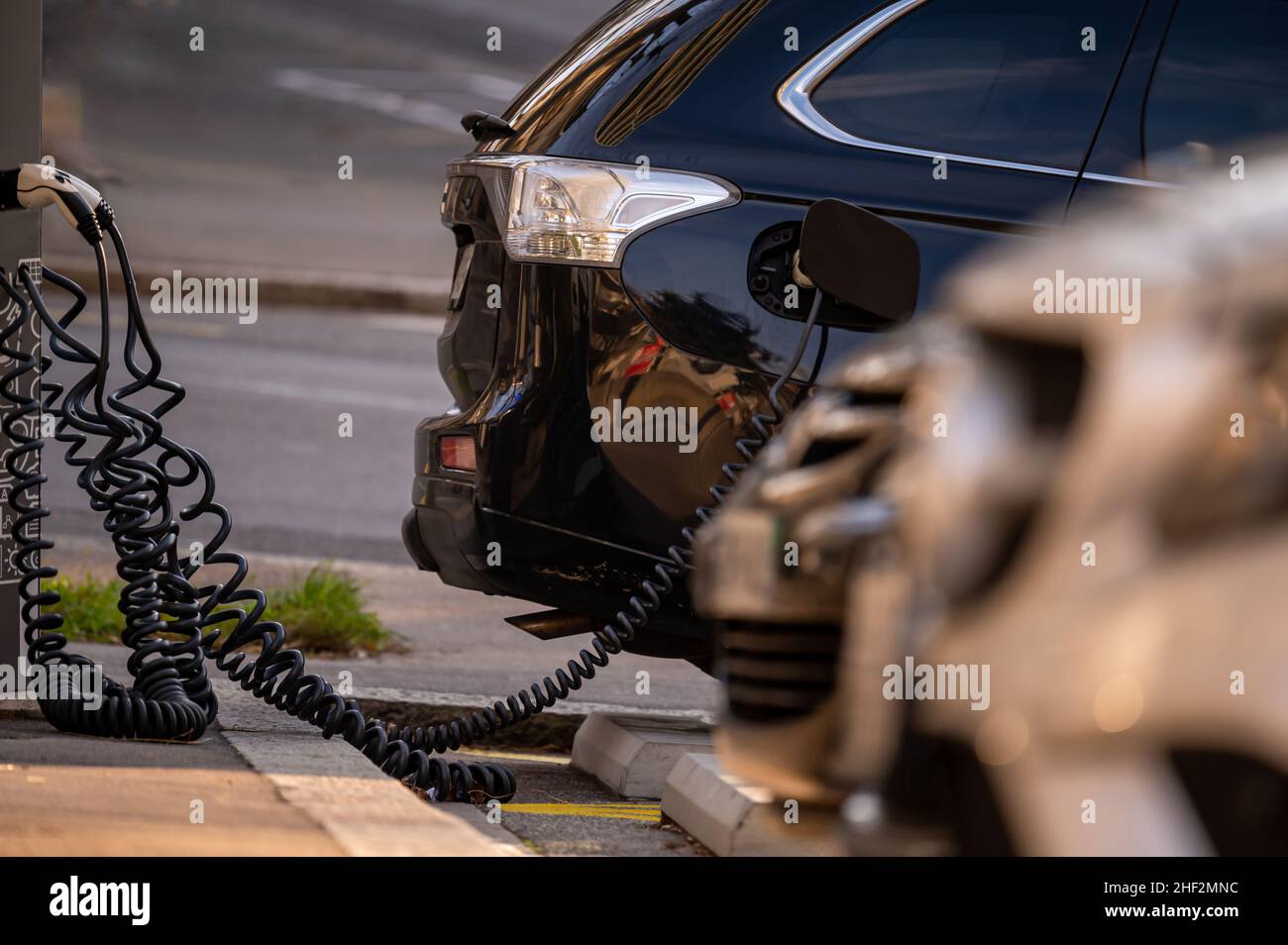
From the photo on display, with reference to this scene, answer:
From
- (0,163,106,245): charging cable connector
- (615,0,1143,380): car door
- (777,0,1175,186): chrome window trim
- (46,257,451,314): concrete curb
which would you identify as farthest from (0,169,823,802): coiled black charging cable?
(46,257,451,314): concrete curb

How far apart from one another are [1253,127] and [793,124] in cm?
107

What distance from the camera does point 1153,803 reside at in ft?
4.07

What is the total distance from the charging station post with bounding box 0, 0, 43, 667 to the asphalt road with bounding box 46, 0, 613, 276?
11.7 m

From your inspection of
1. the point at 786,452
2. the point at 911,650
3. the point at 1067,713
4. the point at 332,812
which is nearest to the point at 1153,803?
the point at 1067,713

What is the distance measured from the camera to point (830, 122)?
402cm

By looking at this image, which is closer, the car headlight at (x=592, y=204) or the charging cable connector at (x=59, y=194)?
the car headlight at (x=592, y=204)

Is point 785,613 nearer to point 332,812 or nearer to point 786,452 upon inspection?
point 786,452

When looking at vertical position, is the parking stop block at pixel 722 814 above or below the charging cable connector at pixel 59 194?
below

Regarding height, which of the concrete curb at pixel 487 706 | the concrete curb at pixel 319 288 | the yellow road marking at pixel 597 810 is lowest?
the yellow road marking at pixel 597 810

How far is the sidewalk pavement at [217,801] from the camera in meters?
2.97

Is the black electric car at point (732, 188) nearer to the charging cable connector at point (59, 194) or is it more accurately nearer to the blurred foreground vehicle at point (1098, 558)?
the charging cable connector at point (59, 194)

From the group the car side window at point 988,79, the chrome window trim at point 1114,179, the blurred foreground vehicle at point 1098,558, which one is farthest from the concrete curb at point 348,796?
the chrome window trim at point 1114,179

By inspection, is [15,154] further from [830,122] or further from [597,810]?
[597,810]

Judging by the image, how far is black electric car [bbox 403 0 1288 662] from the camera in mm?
3920
